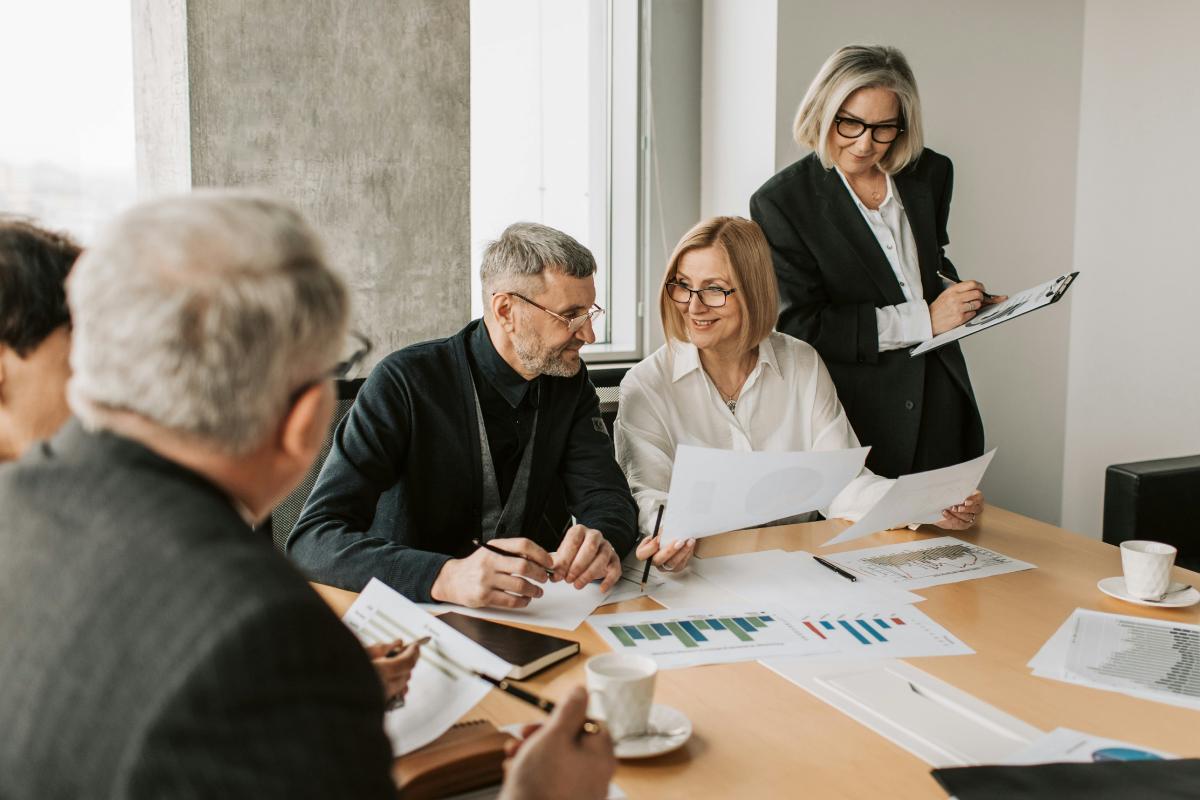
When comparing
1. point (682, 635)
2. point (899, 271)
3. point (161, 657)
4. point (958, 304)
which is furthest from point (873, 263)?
point (161, 657)

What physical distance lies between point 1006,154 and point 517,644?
310 centimetres

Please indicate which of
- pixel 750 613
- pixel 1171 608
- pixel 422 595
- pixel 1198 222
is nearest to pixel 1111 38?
pixel 1198 222

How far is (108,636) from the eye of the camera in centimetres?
60

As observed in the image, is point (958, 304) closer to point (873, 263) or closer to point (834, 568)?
point (873, 263)

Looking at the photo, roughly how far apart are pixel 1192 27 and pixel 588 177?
2.20 m

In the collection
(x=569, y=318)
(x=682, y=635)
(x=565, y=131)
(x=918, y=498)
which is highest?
(x=565, y=131)

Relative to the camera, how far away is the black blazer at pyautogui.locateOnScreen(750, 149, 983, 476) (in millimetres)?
2537

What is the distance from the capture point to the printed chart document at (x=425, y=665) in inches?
42.1

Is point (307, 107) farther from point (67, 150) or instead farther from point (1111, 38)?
point (1111, 38)

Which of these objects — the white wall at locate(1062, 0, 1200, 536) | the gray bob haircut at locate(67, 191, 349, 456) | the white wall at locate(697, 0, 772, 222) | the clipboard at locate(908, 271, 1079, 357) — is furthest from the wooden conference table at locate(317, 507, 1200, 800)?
the white wall at locate(1062, 0, 1200, 536)

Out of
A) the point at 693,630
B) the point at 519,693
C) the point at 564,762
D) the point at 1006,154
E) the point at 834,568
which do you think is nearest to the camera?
the point at 564,762

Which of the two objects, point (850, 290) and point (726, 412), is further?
point (850, 290)

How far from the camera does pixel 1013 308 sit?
2.18m

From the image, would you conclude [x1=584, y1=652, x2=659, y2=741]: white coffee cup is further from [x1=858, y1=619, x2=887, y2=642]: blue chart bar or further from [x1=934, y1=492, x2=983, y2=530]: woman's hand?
[x1=934, y1=492, x2=983, y2=530]: woman's hand
